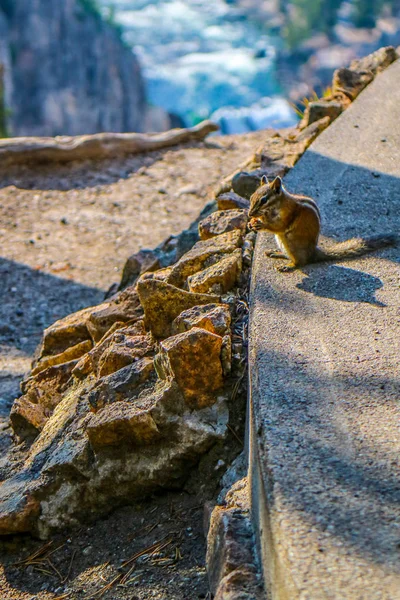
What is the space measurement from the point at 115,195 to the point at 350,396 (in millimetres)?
5600

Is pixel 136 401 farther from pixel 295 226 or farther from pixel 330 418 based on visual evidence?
pixel 295 226

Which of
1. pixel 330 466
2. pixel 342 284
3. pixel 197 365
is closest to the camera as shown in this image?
pixel 330 466

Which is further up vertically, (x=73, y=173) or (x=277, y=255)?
(x=277, y=255)

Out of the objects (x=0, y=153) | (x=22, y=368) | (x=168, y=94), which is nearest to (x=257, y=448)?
(x=22, y=368)

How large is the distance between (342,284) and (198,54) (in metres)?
44.5

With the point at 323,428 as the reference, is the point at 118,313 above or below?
below

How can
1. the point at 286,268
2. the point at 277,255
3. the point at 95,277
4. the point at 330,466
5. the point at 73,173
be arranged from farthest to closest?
the point at 73,173, the point at 95,277, the point at 277,255, the point at 286,268, the point at 330,466

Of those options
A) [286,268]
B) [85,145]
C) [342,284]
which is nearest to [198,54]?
[85,145]

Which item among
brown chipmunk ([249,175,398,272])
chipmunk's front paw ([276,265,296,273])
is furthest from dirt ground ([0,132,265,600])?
brown chipmunk ([249,175,398,272])

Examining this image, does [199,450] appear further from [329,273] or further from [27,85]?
[27,85]

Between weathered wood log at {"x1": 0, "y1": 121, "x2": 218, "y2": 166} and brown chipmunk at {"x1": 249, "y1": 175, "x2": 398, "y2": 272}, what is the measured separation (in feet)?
16.7

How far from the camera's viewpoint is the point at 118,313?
3693 mm

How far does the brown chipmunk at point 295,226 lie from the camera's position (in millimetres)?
3260

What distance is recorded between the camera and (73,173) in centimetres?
797
